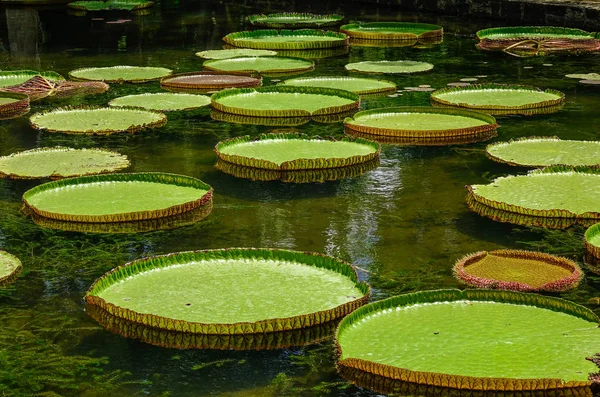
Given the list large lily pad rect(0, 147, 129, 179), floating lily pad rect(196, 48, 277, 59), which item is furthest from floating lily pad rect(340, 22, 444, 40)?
large lily pad rect(0, 147, 129, 179)

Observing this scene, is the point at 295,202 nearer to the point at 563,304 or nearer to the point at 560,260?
the point at 560,260

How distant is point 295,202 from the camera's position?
537cm

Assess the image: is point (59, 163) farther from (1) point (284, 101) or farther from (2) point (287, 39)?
(2) point (287, 39)

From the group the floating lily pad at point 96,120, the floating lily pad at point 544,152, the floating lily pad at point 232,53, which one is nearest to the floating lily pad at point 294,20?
the floating lily pad at point 232,53

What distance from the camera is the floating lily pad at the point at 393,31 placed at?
11.2 m

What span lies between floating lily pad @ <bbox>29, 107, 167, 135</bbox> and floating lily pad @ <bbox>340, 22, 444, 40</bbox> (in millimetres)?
4533

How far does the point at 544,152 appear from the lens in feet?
19.8

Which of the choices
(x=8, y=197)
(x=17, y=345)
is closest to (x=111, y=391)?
(x=17, y=345)

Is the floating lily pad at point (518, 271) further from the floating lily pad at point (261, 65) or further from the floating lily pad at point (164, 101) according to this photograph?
the floating lily pad at point (261, 65)

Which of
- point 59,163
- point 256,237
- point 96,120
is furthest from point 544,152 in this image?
point 96,120

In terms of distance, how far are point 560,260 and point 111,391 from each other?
1992 mm

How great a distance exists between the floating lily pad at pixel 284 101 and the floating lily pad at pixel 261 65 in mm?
1124

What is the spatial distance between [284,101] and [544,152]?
2.29m

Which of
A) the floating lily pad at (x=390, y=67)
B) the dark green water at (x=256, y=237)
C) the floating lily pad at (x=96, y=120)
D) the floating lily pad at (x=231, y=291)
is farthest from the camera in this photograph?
the floating lily pad at (x=390, y=67)
